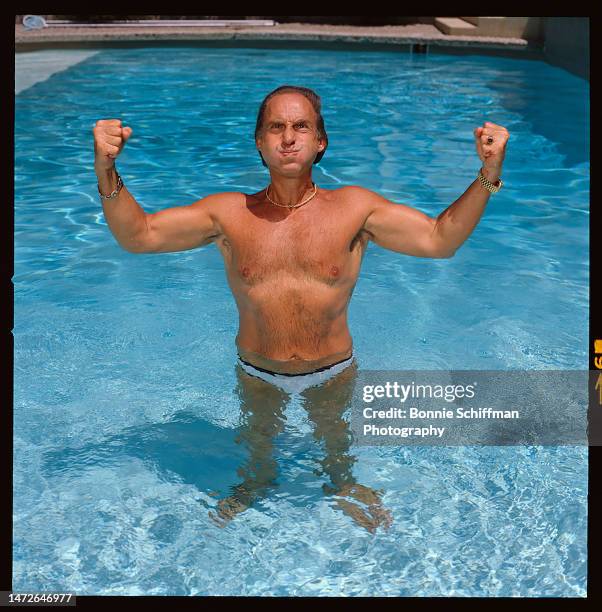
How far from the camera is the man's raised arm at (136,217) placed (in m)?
2.81

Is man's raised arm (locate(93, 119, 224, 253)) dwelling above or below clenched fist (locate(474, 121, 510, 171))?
below

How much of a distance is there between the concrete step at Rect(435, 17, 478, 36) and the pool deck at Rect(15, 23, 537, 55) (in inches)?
7.7

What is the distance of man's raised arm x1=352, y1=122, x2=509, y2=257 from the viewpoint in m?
2.81

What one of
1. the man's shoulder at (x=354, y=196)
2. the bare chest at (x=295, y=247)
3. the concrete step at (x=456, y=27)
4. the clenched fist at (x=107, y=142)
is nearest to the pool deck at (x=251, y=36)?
the concrete step at (x=456, y=27)

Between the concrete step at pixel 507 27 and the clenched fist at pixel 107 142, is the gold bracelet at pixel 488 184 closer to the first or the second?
the clenched fist at pixel 107 142

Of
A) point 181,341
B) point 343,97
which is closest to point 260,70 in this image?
point 343,97

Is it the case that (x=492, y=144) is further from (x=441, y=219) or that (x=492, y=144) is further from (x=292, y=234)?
(x=292, y=234)

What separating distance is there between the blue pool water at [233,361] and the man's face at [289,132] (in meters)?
1.36

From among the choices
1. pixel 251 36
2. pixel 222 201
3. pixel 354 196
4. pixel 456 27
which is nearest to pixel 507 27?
pixel 456 27

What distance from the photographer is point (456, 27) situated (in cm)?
1513

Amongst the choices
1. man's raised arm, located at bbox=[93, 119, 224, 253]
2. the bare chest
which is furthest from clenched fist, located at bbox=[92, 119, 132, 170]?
the bare chest

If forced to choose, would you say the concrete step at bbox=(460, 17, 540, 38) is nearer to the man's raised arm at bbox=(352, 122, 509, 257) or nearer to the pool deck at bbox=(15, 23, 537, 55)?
the pool deck at bbox=(15, 23, 537, 55)

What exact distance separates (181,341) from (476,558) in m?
2.44

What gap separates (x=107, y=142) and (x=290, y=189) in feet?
2.14
